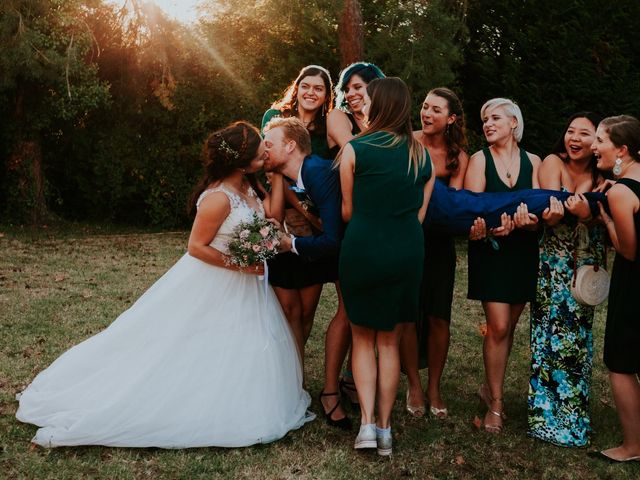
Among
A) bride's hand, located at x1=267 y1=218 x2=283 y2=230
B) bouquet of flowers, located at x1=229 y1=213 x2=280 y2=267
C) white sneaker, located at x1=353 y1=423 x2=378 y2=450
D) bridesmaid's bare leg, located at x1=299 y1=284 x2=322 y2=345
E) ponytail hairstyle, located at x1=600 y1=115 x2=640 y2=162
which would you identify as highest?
ponytail hairstyle, located at x1=600 y1=115 x2=640 y2=162

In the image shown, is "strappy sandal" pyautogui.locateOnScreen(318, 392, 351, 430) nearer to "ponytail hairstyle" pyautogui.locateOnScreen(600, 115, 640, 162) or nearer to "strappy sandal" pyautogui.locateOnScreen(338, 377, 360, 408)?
"strappy sandal" pyautogui.locateOnScreen(338, 377, 360, 408)

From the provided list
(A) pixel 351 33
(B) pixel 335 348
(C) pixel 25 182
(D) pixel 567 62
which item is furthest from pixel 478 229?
(C) pixel 25 182

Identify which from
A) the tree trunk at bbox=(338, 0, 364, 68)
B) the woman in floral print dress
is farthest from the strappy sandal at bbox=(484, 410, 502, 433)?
the tree trunk at bbox=(338, 0, 364, 68)

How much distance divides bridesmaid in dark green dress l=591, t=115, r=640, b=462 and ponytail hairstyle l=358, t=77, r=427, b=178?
122cm

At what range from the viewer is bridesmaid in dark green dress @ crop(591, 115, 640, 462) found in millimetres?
3951

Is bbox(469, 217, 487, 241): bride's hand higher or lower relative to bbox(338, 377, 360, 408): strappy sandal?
higher

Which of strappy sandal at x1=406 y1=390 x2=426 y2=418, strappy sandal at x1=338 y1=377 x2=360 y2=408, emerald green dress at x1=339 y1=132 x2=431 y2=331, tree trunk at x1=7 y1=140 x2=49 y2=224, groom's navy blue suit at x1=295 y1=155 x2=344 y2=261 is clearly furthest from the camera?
tree trunk at x1=7 y1=140 x2=49 y2=224

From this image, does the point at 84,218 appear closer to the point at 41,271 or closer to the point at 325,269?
the point at 41,271

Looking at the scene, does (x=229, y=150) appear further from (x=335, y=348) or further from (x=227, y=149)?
(x=335, y=348)

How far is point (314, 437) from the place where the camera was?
14.7 ft

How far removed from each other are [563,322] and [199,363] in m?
2.46

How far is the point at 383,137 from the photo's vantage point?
3.90 meters

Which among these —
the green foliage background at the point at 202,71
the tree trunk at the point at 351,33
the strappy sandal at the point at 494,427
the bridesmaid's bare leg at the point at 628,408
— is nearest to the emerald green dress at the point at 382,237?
the strappy sandal at the point at 494,427

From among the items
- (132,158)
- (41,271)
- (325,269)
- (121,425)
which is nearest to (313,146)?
(325,269)
